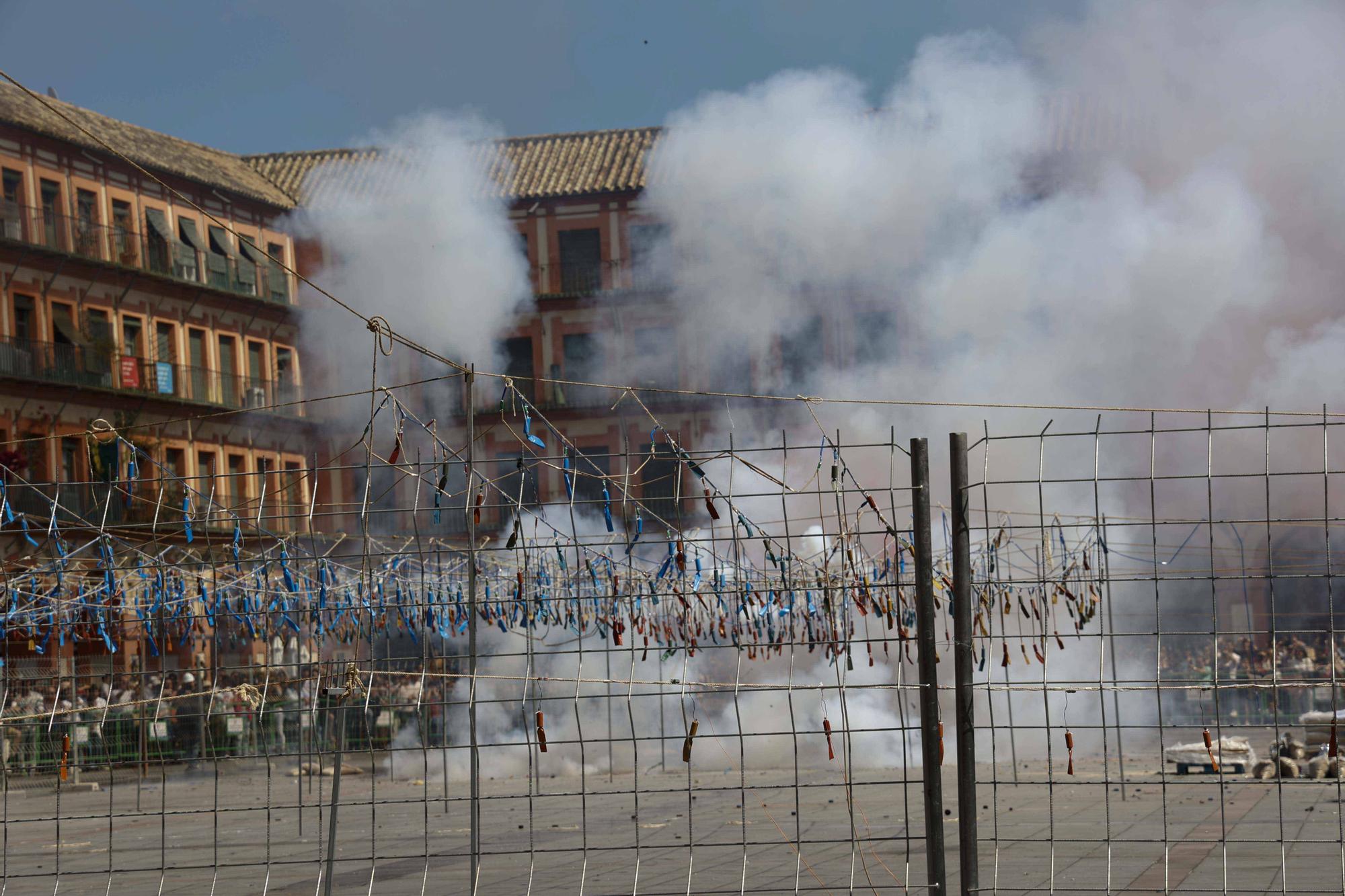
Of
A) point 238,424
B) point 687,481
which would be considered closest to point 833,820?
point 687,481

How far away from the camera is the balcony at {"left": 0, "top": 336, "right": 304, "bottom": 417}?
105 feet

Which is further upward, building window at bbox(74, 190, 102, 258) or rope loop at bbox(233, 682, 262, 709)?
building window at bbox(74, 190, 102, 258)

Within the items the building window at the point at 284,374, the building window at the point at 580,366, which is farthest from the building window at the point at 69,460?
the building window at the point at 580,366

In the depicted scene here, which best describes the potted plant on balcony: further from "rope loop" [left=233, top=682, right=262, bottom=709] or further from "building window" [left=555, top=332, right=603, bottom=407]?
"rope loop" [left=233, top=682, right=262, bottom=709]

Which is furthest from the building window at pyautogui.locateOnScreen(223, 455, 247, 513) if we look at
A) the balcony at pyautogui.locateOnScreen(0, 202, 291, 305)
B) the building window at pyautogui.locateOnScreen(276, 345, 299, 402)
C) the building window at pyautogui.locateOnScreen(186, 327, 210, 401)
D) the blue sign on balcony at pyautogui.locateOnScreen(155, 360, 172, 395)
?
the balcony at pyautogui.locateOnScreen(0, 202, 291, 305)

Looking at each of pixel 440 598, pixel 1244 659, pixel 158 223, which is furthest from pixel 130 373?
pixel 1244 659

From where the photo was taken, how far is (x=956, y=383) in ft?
98.5

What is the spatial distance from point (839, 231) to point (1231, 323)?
8853 millimetres

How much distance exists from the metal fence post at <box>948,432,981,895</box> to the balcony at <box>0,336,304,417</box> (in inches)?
1010

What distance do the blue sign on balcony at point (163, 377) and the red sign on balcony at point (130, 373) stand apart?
58 cm

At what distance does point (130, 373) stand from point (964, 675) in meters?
31.2

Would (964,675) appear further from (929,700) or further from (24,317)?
(24,317)

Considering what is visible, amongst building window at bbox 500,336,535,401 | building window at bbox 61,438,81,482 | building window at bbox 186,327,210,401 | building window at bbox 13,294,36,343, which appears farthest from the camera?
building window at bbox 500,336,535,401

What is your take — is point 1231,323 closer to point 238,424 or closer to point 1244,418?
point 1244,418
